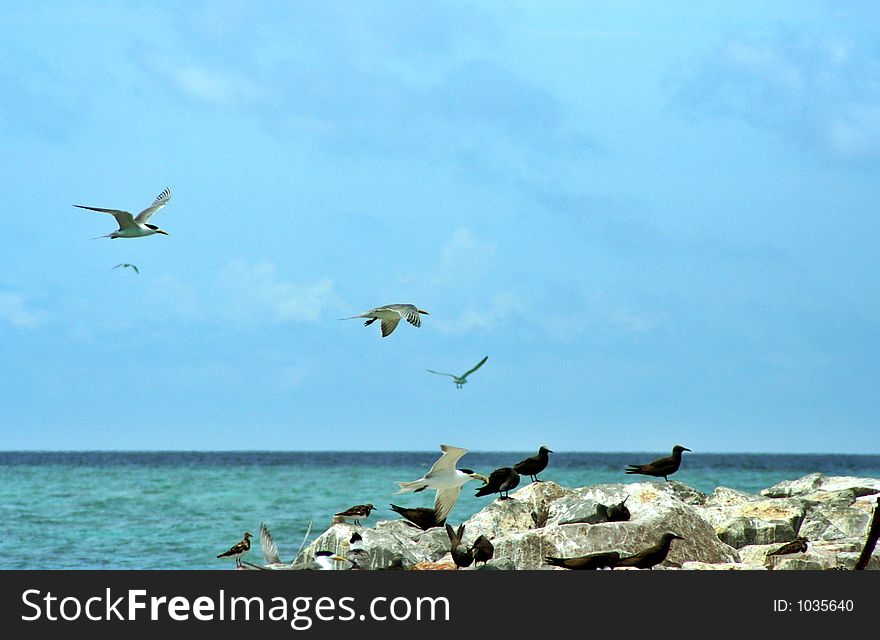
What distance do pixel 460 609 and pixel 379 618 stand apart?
0.73m

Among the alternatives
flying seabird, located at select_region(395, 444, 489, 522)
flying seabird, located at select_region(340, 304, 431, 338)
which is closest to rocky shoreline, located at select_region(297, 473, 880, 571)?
flying seabird, located at select_region(395, 444, 489, 522)

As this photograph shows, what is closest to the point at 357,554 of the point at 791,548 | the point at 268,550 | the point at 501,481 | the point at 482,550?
the point at 268,550

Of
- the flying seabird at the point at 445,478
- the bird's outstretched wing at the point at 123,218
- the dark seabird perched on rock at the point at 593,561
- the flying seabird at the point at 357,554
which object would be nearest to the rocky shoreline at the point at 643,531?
the flying seabird at the point at 357,554

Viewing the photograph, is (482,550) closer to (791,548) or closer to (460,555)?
(460,555)

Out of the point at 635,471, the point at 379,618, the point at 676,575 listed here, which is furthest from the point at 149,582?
the point at 635,471

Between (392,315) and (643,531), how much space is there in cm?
429

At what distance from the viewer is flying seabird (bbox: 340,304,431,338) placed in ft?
46.9

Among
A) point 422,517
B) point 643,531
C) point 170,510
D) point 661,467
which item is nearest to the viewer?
point 643,531

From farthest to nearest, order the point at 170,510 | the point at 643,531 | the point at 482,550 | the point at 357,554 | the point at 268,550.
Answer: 1. the point at 170,510
2. the point at 268,550
3. the point at 357,554
4. the point at 643,531
5. the point at 482,550

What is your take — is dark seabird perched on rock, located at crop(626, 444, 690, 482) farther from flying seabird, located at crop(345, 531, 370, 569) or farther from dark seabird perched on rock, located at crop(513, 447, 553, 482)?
flying seabird, located at crop(345, 531, 370, 569)

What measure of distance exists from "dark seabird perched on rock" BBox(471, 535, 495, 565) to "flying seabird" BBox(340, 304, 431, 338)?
2.89 m

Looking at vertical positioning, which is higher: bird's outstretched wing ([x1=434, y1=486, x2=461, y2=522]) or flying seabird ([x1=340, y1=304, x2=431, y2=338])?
flying seabird ([x1=340, y1=304, x2=431, y2=338])

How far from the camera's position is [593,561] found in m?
11.7

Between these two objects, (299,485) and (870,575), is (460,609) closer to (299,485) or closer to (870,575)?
(870,575)
